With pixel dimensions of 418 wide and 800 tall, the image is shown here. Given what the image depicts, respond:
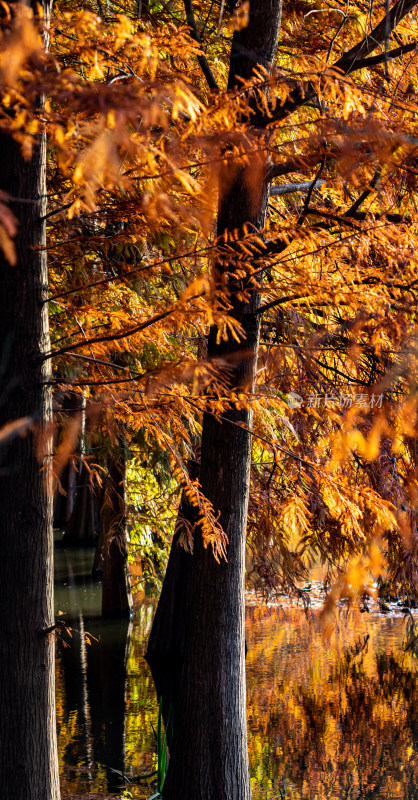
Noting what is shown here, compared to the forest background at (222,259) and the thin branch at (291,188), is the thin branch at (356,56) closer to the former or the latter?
the forest background at (222,259)

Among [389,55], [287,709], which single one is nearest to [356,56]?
[389,55]

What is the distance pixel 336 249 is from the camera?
213 inches

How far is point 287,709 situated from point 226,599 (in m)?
5.07

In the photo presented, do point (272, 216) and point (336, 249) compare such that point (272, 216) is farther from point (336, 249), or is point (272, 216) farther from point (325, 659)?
point (325, 659)

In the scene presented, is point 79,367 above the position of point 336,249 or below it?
below

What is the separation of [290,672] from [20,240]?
30.1 feet

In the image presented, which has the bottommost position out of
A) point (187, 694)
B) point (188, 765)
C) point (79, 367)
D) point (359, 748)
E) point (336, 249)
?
point (359, 748)

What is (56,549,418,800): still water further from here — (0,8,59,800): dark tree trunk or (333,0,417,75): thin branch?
(333,0,417,75): thin branch

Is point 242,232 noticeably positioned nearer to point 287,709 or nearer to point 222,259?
point 222,259

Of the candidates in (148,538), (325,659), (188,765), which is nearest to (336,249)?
(188,765)

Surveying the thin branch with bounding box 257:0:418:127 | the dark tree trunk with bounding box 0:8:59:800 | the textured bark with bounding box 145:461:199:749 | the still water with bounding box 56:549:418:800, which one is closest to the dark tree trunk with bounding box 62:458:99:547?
the still water with bounding box 56:549:418:800

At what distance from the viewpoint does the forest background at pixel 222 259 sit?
354cm

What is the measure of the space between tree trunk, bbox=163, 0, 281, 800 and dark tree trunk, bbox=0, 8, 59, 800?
1538 millimetres

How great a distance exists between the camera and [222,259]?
5.36 metres
